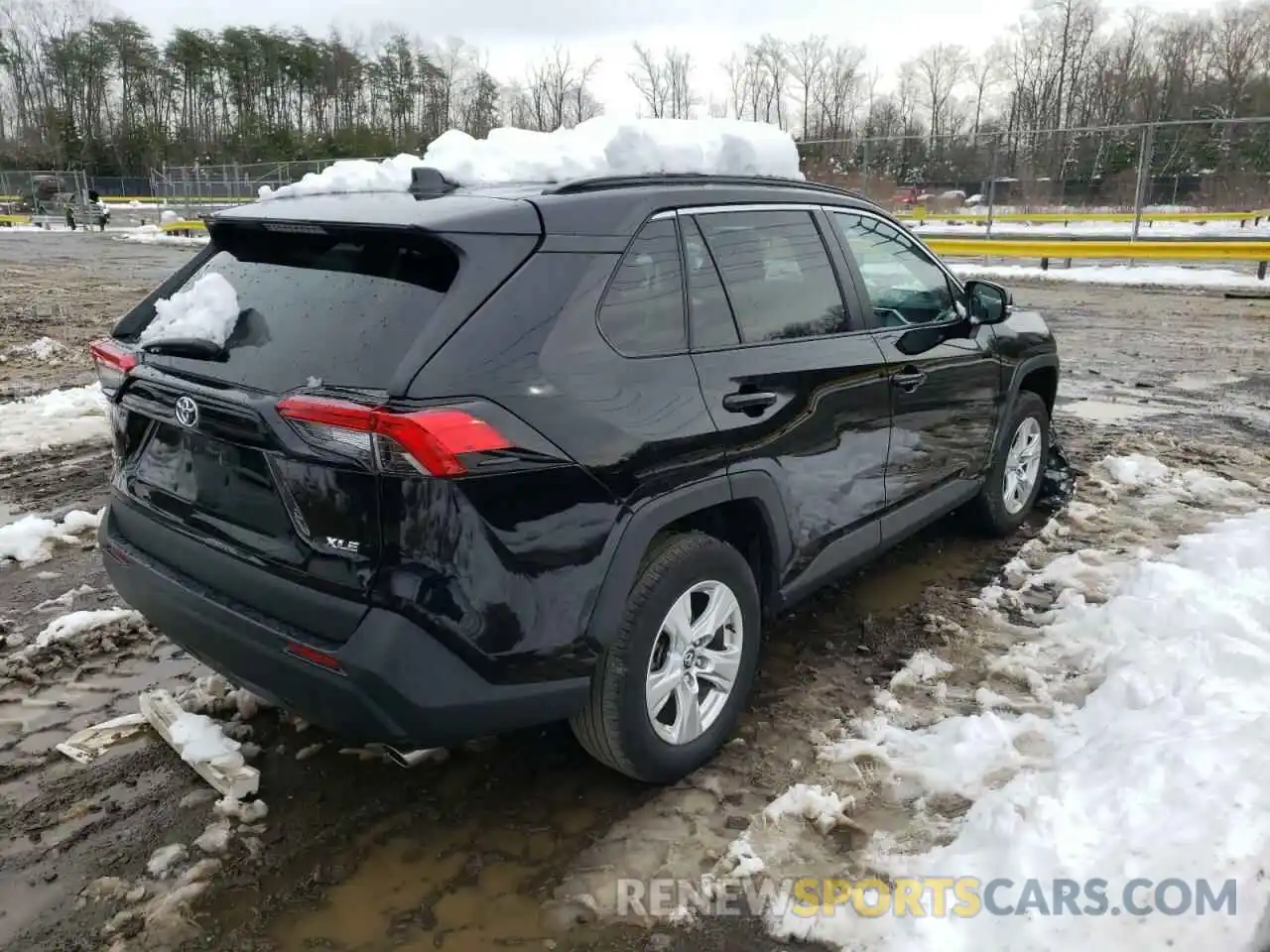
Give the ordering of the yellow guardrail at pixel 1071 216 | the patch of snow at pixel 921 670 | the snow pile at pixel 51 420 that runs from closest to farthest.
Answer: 1. the patch of snow at pixel 921 670
2. the snow pile at pixel 51 420
3. the yellow guardrail at pixel 1071 216

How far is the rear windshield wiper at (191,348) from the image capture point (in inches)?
104

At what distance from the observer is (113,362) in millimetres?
2955

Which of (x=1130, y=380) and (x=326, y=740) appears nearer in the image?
(x=326, y=740)

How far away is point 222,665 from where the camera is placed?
260 centimetres

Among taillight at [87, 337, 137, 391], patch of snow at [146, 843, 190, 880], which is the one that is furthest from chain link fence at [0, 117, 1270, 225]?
patch of snow at [146, 843, 190, 880]

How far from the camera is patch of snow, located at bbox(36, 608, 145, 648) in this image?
12.8ft

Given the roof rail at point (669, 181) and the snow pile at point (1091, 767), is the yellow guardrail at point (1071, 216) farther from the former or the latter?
the roof rail at point (669, 181)

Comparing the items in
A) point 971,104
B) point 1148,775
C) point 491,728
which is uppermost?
point 971,104

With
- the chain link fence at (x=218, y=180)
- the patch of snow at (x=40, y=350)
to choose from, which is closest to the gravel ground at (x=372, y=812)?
the patch of snow at (x=40, y=350)

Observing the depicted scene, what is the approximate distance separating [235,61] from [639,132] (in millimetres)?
82343

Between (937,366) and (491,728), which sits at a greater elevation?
(937,366)

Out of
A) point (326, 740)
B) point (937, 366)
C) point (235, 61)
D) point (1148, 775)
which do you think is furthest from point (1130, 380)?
point (235, 61)

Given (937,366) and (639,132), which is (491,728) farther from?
(937,366)

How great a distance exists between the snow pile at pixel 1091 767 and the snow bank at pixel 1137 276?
14.7 m
